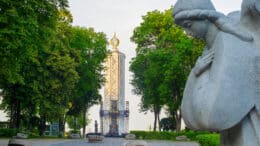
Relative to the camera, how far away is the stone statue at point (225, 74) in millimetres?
3590

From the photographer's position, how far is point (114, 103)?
55.7 m

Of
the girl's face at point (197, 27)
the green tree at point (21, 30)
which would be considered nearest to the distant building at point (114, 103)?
the green tree at point (21, 30)

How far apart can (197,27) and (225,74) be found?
1.85 feet

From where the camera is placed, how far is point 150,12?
49.2m

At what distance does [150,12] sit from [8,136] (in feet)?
67.9

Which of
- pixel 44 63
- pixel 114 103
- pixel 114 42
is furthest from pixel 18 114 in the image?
pixel 114 42

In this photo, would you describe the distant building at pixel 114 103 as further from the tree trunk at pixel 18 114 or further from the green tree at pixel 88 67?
the tree trunk at pixel 18 114

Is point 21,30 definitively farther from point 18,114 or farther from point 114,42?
point 114,42

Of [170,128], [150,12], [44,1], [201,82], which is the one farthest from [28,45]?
[170,128]

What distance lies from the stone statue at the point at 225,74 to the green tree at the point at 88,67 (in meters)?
48.2

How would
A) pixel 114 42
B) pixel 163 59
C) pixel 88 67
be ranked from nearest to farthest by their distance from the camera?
pixel 163 59 < pixel 88 67 < pixel 114 42

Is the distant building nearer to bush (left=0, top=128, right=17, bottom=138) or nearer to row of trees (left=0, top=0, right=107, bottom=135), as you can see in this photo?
row of trees (left=0, top=0, right=107, bottom=135)

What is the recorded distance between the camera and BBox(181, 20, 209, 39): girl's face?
12.9ft

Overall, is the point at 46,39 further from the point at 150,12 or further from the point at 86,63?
the point at 86,63
